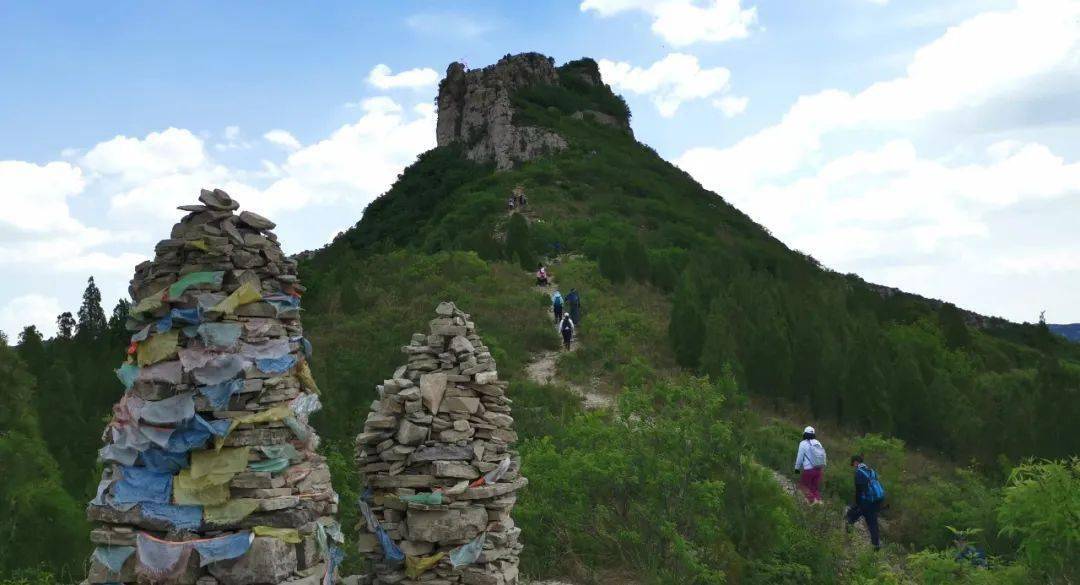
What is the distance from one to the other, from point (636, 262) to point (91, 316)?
985 inches

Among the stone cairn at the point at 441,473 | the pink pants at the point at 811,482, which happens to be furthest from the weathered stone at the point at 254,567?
the pink pants at the point at 811,482

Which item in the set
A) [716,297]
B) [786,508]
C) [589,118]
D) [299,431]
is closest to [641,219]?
[716,297]

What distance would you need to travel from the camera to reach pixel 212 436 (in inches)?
271

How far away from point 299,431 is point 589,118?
263 ft

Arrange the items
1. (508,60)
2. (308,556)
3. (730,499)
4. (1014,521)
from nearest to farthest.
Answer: (308,556), (1014,521), (730,499), (508,60)

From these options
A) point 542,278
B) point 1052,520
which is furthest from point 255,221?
point 542,278

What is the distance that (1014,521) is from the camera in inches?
403

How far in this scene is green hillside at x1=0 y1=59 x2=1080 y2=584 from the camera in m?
11.7

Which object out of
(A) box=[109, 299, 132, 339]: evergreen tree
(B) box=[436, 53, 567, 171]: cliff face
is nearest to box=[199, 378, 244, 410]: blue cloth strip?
(A) box=[109, 299, 132, 339]: evergreen tree

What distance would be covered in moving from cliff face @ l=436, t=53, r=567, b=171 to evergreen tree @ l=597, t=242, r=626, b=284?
28.9m

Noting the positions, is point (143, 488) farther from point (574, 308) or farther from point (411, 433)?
point (574, 308)

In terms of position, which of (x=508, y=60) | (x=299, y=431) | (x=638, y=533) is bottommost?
(x=638, y=533)

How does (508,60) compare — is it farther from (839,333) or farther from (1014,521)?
(1014,521)

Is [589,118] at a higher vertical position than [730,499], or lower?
higher
